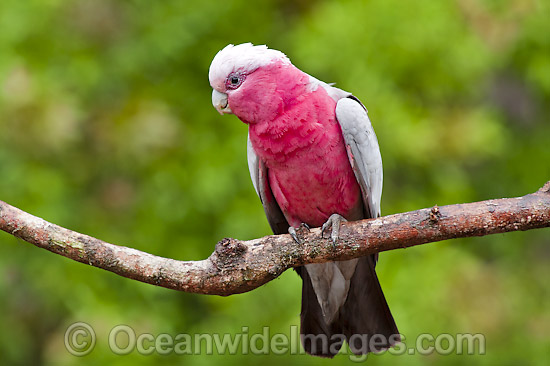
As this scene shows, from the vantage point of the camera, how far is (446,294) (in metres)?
5.12

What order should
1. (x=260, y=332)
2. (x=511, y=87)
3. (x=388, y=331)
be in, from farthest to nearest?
(x=511, y=87) < (x=260, y=332) < (x=388, y=331)

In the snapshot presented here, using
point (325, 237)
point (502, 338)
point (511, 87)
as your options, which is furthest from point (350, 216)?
point (511, 87)

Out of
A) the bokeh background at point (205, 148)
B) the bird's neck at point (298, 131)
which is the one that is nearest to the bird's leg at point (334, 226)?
the bird's neck at point (298, 131)

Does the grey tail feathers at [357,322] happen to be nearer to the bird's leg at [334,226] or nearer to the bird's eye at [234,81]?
the bird's leg at [334,226]

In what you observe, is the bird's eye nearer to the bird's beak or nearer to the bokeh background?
the bird's beak

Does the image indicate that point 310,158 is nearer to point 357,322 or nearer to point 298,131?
point 298,131

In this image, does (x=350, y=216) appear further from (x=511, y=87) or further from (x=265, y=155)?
(x=511, y=87)

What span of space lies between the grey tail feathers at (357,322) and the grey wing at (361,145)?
0.50m

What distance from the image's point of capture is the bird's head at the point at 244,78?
129 inches

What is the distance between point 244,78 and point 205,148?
7.74 ft

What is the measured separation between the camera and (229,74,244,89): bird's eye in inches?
130

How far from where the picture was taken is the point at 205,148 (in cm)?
561

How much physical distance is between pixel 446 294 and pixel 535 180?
5.70 feet

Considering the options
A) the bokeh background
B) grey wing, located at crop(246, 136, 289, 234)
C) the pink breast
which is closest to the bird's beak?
the pink breast
